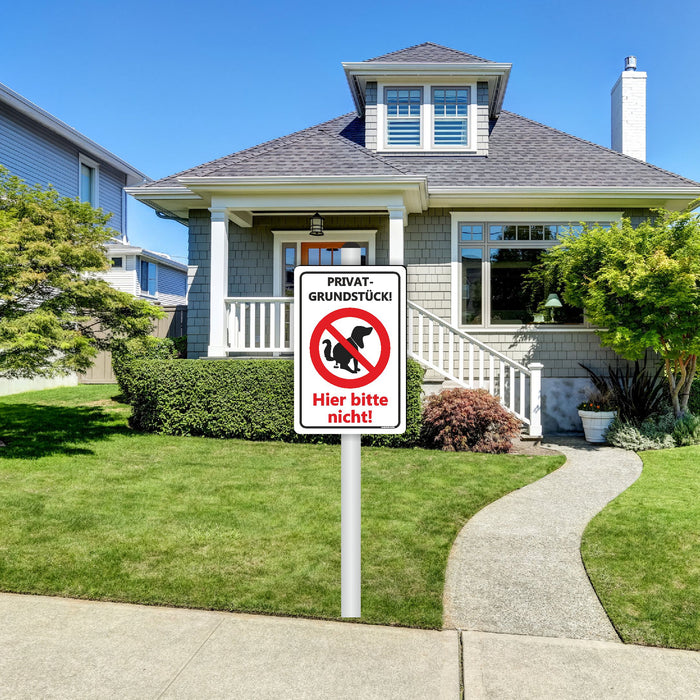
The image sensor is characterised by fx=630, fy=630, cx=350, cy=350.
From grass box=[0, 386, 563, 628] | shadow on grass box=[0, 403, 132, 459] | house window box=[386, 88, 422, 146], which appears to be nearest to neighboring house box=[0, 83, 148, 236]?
shadow on grass box=[0, 403, 132, 459]

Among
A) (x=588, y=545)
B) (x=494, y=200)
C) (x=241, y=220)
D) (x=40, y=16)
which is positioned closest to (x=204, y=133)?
(x=40, y=16)

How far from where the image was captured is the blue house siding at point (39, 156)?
16.9m

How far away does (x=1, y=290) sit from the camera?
7020mm

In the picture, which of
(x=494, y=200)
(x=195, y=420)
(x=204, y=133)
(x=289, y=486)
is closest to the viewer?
(x=289, y=486)

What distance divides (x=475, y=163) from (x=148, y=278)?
16.0m

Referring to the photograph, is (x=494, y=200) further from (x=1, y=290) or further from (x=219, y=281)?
(x=1, y=290)

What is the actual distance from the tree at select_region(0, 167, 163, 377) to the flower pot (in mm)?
6555

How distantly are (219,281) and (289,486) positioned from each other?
4609 millimetres

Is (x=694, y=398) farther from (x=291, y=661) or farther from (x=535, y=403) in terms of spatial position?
(x=291, y=661)

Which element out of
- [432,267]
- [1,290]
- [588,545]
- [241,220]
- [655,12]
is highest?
[655,12]

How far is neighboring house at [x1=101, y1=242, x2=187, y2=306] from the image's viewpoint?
22.5 m

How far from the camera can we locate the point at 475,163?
11.6 meters

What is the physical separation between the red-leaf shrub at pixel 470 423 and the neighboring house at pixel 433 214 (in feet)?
4.16

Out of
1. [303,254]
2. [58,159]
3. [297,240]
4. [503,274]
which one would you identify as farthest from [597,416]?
[58,159]
